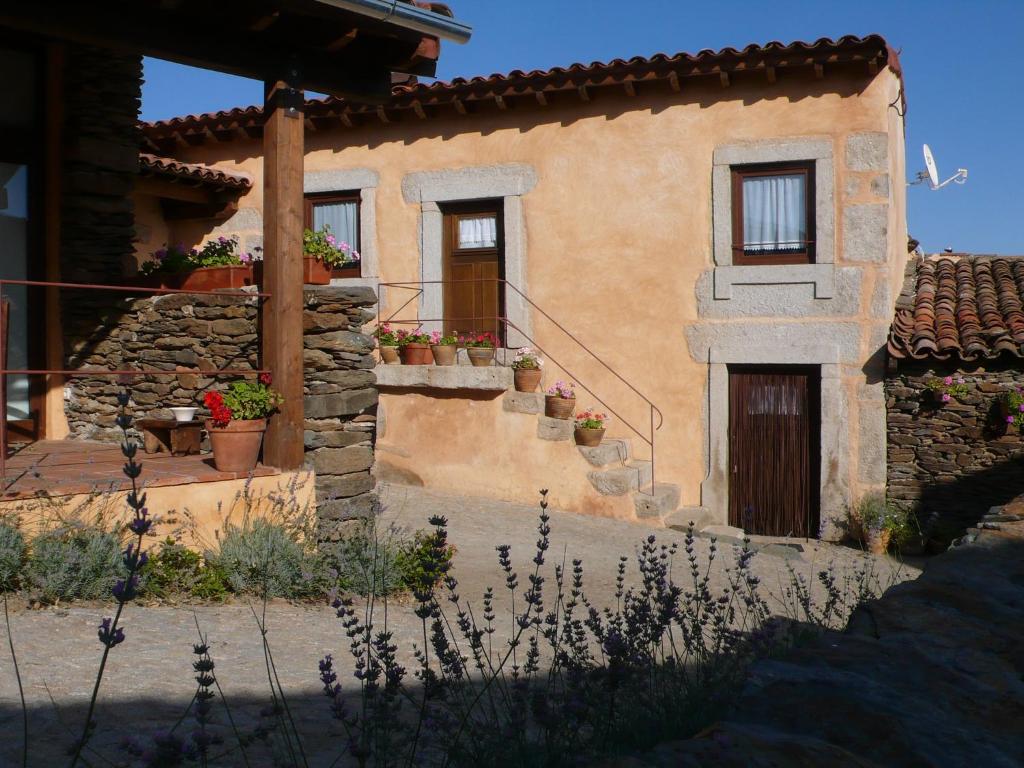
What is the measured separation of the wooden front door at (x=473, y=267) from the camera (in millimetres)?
11953

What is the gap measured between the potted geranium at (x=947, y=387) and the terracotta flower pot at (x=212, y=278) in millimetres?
6588

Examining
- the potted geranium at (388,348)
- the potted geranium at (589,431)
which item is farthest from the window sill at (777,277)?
the potted geranium at (388,348)

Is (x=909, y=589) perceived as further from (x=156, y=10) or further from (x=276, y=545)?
(x=156, y=10)

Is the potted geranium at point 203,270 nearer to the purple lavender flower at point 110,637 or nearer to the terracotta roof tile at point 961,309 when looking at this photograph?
the purple lavender flower at point 110,637

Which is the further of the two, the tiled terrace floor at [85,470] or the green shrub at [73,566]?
the tiled terrace floor at [85,470]

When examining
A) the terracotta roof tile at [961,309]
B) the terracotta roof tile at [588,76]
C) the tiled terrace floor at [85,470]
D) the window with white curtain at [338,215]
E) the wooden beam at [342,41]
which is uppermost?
the terracotta roof tile at [588,76]

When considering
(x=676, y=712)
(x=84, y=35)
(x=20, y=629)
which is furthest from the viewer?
(x=84, y=35)

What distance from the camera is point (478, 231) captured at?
39.6ft

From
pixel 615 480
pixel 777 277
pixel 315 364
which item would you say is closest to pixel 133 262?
pixel 315 364

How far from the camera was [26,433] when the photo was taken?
301 inches

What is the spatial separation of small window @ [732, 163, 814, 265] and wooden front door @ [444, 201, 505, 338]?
277cm

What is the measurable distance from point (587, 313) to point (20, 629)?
26.0 ft

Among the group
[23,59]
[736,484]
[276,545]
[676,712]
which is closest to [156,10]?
[23,59]

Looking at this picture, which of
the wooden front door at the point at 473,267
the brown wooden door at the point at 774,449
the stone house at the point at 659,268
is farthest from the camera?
the wooden front door at the point at 473,267
